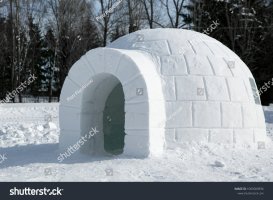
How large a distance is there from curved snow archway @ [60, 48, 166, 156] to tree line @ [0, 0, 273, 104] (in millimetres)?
16004

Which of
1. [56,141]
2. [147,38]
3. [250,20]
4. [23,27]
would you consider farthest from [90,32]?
[147,38]

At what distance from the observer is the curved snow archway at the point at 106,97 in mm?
7637

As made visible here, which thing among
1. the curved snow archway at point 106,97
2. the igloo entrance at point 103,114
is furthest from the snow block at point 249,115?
the igloo entrance at point 103,114

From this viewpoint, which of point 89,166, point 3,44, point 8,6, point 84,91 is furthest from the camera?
point 3,44

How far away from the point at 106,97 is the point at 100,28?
21839 millimetres

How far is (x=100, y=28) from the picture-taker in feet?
99.3

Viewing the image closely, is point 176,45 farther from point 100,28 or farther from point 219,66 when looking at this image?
point 100,28

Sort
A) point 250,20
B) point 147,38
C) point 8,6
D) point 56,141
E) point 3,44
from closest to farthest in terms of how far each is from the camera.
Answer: point 147,38 < point 56,141 < point 250,20 < point 8,6 < point 3,44

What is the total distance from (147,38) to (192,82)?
5.25 ft

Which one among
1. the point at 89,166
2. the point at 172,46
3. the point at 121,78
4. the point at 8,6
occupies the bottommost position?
the point at 89,166

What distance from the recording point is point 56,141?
38.5 ft


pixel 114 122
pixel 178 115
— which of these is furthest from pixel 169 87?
pixel 114 122

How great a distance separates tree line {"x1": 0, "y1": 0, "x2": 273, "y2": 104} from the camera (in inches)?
992

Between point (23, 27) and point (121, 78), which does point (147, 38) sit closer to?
point (121, 78)
